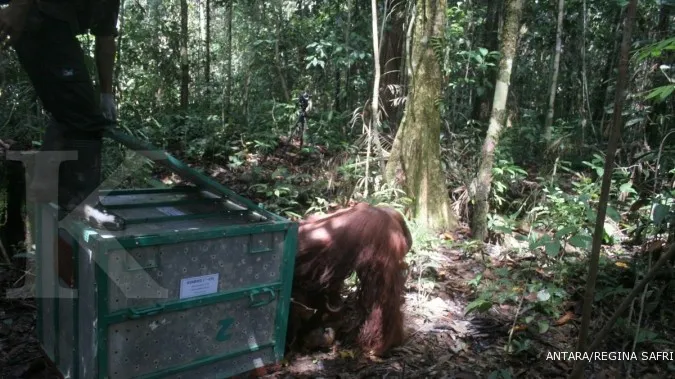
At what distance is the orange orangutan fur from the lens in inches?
114

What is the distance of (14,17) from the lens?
239 cm

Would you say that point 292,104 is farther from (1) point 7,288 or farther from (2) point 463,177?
(1) point 7,288

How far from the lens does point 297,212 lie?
5.26 m

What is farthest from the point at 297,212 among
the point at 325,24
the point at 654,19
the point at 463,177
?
the point at 654,19

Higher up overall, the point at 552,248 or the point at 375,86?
the point at 375,86

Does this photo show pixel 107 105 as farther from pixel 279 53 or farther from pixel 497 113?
pixel 279 53

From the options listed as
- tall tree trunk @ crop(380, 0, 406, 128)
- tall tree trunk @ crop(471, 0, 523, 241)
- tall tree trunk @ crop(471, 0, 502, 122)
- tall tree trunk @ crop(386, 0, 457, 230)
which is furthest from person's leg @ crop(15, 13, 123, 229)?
tall tree trunk @ crop(471, 0, 502, 122)

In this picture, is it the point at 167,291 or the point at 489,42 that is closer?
the point at 167,291

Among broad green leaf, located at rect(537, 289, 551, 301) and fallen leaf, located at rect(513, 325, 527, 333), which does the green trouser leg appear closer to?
fallen leaf, located at rect(513, 325, 527, 333)

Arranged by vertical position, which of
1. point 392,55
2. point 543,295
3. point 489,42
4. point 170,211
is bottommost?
point 543,295

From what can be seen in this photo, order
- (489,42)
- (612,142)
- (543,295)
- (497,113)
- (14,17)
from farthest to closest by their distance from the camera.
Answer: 1. (489,42)
2. (497,113)
3. (543,295)
4. (14,17)
5. (612,142)

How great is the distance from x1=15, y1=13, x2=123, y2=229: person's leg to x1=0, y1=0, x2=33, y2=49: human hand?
0.16 feet

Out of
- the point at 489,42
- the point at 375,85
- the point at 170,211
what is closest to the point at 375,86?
the point at 375,85

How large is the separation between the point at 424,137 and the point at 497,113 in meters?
0.75
